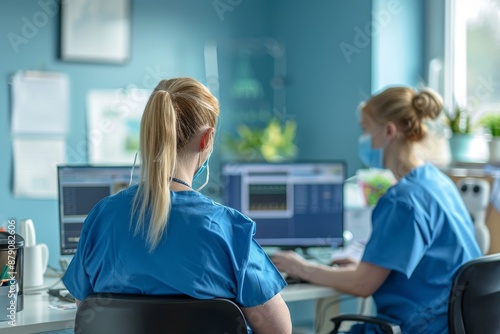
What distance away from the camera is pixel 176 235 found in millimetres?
1554

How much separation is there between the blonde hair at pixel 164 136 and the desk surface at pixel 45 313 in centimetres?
51

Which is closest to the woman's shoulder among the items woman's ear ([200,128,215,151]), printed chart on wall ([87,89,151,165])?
woman's ear ([200,128,215,151])

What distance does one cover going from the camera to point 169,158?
63.3 inches

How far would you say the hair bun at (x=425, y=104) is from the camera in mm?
2340

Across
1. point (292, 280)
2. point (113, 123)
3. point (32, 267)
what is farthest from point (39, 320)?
point (113, 123)

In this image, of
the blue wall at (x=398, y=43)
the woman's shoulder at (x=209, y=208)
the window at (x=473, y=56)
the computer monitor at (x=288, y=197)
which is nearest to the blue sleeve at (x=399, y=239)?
the computer monitor at (x=288, y=197)

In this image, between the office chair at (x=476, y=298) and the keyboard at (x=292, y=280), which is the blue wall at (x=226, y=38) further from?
the office chair at (x=476, y=298)

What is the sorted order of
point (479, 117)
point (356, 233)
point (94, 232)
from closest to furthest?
point (94, 232) → point (356, 233) → point (479, 117)

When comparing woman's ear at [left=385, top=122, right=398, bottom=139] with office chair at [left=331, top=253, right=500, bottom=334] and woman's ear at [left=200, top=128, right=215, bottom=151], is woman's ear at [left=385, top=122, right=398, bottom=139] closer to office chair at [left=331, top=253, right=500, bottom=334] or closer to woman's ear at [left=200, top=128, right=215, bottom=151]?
office chair at [left=331, top=253, right=500, bottom=334]

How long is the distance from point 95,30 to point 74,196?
56.0 inches

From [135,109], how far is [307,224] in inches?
51.4

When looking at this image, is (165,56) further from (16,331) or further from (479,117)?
(16,331)

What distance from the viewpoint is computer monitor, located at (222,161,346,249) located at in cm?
271

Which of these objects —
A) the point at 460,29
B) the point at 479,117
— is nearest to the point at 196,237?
the point at 479,117
